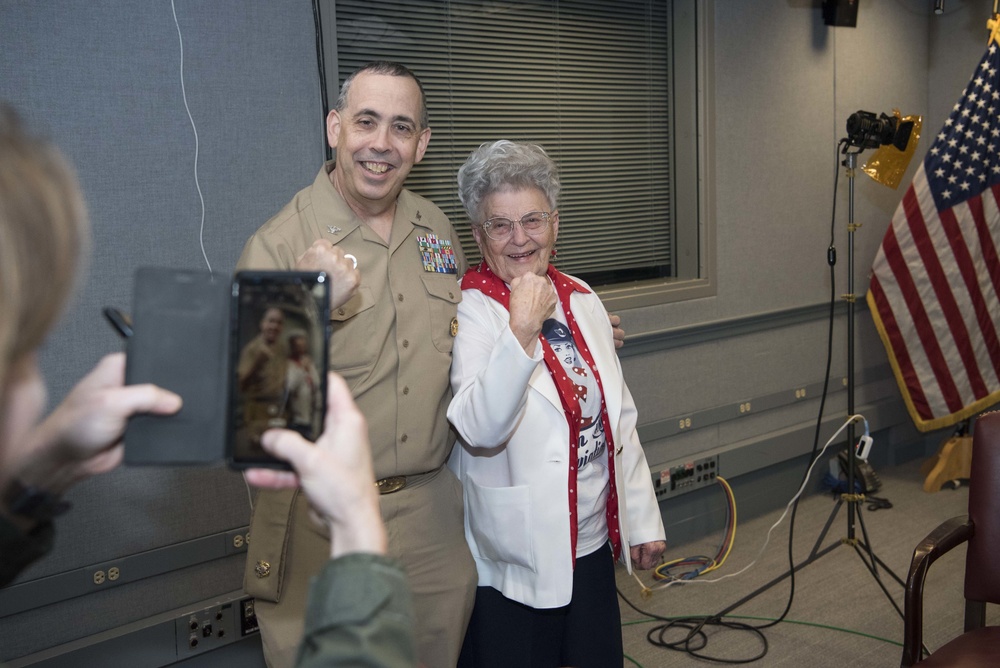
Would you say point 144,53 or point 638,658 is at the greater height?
point 144,53

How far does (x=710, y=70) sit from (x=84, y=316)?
2686 millimetres

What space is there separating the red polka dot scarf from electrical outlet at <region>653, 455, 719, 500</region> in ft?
5.29

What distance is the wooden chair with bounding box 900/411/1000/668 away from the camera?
198 centimetres

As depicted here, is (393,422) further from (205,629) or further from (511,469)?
(205,629)

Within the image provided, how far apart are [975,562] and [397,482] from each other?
136 cm

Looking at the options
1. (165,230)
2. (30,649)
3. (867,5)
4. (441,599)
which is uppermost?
(867,5)

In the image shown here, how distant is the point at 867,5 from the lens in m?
4.50

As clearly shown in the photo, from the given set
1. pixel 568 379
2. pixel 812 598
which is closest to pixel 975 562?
pixel 568 379

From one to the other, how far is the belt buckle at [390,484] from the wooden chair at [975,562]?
1140 mm

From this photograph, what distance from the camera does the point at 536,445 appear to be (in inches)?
75.0

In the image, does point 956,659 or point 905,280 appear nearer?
point 956,659

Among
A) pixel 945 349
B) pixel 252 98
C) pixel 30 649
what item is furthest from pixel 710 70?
pixel 30 649

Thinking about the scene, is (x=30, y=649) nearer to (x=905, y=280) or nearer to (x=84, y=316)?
(x=84, y=316)

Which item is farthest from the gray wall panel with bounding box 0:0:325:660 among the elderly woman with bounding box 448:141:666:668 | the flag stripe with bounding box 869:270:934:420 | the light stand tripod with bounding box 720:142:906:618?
the flag stripe with bounding box 869:270:934:420
